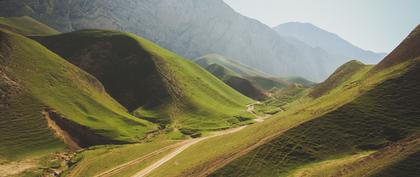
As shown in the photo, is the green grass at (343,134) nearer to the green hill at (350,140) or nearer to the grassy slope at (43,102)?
the green hill at (350,140)

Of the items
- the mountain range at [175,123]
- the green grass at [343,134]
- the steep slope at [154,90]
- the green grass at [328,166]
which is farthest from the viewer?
the steep slope at [154,90]

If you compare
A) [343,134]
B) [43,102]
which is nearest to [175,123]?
[43,102]

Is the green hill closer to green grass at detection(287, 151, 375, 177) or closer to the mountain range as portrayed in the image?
green grass at detection(287, 151, 375, 177)

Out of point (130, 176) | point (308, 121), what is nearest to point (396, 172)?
point (308, 121)

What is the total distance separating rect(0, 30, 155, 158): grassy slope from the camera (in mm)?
97875

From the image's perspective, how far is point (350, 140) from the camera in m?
53.3

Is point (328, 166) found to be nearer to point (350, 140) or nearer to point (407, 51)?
point (350, 140)

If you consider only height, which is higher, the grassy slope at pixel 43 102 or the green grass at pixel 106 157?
the grassy slope at pixel 43 102

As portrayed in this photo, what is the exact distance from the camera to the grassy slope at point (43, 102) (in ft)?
321

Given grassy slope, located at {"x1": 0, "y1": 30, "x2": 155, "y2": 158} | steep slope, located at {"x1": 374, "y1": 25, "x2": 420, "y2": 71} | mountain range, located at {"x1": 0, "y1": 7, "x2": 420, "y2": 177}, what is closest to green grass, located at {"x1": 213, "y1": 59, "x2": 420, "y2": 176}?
mountain range, located at {"x1": 0, "y1": 7, "x2": 420, "y2": 177}

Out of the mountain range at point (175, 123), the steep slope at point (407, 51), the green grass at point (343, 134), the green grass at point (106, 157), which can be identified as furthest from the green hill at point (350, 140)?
the green grass at point (106, 157)

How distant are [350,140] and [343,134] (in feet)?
5.60

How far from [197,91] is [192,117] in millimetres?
38659

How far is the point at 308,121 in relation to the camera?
5975 cm
